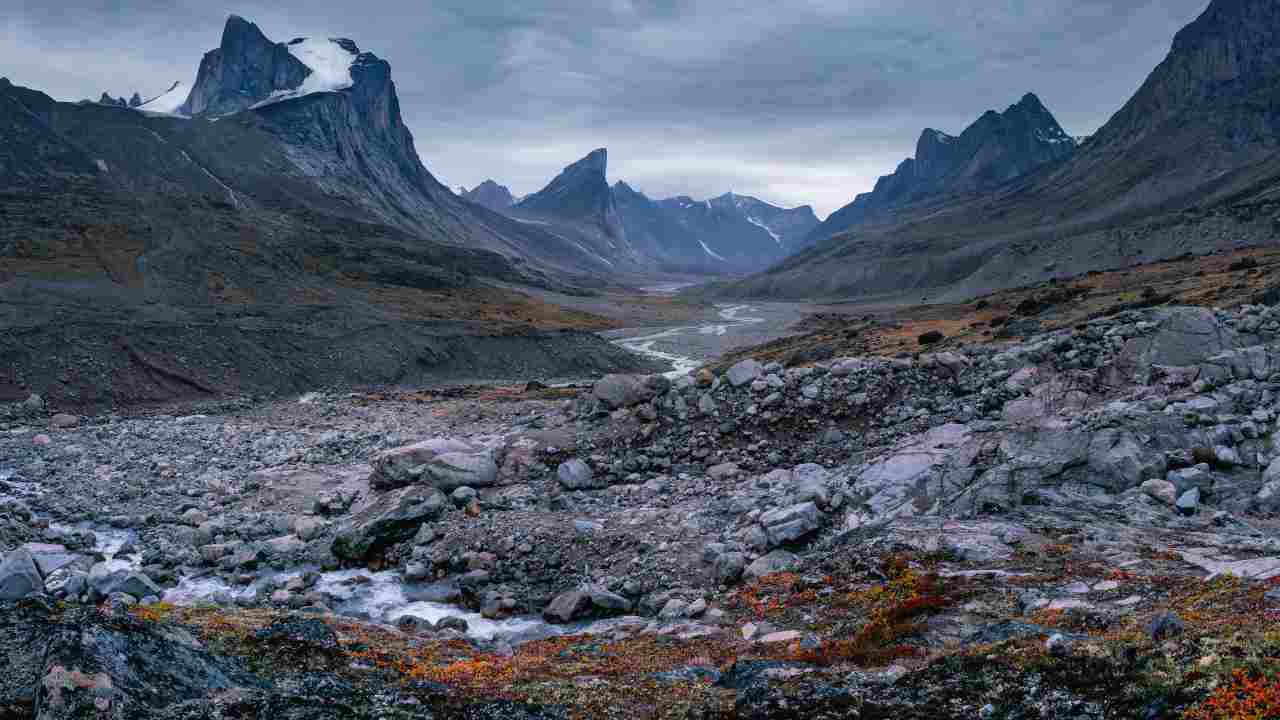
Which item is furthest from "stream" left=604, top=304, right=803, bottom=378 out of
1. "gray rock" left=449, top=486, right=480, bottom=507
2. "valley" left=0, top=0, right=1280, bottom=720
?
"gray rock" left=449, top=486, right=480, bottom=507

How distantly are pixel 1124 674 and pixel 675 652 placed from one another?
26.7 feet

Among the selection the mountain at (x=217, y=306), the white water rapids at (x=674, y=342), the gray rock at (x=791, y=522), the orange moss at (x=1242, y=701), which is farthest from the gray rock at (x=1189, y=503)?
the mountain at (x=217, y=306)

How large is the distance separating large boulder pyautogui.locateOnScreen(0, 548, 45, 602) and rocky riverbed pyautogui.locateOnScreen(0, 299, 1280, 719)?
126mm

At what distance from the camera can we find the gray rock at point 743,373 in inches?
1328

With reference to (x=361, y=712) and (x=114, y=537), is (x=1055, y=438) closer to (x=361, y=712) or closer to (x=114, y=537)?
(x=361, y=712)

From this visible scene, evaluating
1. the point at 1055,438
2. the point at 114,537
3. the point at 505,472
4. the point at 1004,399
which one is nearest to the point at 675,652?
the point at 1055,438

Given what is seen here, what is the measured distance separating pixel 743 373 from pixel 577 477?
8.84 m

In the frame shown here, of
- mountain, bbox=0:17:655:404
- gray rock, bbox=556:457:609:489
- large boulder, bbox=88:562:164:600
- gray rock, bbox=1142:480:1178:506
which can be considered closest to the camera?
gray rock, bbox=1142:480:1178:506

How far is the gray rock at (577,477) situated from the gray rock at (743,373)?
7.51 meters

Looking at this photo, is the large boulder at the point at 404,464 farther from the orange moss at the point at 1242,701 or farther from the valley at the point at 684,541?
the orange moss at the point at 1242,701

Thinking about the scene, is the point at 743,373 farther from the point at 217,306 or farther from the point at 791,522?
the point at 217,306

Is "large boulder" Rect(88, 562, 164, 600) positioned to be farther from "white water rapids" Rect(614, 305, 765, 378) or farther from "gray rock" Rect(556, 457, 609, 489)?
"white water rapids" Rect(614, 305, 765, 378)

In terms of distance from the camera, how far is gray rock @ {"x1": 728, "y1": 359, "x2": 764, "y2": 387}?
33719 millimetres

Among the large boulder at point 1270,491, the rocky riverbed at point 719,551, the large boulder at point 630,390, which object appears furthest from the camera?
the large boulder at point 630,390
